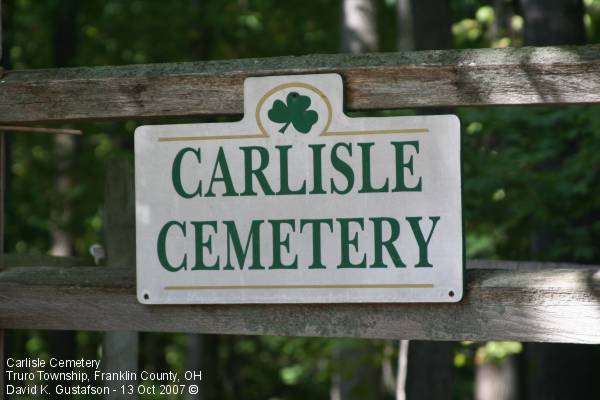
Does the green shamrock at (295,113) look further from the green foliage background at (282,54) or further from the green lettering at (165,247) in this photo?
the green foliage background at (282,54)

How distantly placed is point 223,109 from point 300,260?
0.55 meters

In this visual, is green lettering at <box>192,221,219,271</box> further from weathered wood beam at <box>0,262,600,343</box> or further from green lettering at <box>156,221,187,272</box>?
weathered wood beam at <box>0,262,600,343</box>

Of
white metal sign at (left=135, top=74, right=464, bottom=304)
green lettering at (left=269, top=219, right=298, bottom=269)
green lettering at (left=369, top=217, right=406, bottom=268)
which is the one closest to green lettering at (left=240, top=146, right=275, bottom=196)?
white metal sign at (left=135, top=74, right=464, bottom=304)

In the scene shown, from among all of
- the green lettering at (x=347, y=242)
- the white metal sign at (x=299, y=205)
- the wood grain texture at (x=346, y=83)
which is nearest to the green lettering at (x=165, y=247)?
the white metal sign at (x=299, y=205)

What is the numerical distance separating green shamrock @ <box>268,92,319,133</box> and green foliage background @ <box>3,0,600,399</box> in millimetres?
3270

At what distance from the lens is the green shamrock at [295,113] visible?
2844mm

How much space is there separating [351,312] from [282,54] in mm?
12391

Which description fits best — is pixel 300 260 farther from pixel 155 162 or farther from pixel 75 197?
pixel 75 197

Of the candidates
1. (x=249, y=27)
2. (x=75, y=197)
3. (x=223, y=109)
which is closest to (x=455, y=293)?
(x=223, y=109)

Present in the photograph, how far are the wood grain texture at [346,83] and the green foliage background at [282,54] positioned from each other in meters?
3.03

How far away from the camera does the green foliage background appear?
680 centimetres

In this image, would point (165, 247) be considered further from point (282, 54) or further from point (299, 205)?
point (282, 54)

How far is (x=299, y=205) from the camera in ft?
9.27

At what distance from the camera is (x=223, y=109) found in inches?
115
